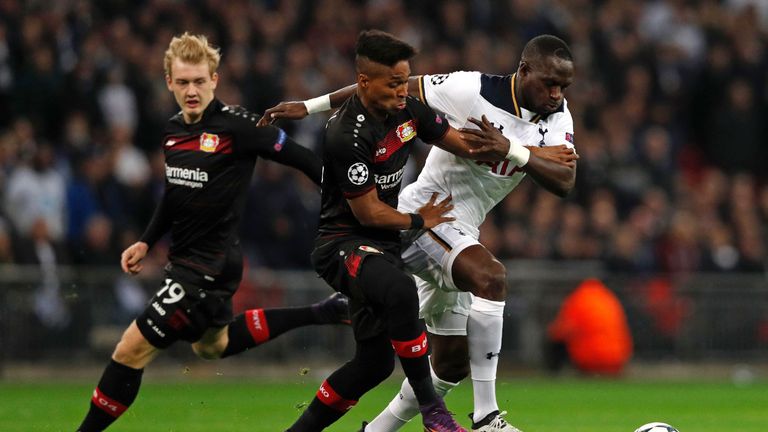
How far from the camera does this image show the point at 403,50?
828 centimetres

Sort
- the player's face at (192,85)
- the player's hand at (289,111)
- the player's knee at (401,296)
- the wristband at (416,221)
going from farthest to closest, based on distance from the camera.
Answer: the player's face at (192,85), the player's hand at (289,111), the wristband at (416,221), the player's knee at (401,296)

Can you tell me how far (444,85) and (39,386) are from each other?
841 cm

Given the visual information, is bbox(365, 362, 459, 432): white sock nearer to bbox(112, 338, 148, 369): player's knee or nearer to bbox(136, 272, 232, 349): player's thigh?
bbox(136, 272, 232, 349): player's thigh

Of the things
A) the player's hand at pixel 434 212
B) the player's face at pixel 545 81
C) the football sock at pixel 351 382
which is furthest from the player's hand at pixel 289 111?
the football sock at pixel 351 382

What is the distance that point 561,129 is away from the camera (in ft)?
30.5

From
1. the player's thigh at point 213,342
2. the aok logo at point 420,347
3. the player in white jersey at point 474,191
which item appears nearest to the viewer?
the aok logo at point 420,347

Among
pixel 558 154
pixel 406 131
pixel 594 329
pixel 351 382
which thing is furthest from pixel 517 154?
pixel 594 329

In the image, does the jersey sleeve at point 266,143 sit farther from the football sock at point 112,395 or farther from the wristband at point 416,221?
the football sock at point 112,395

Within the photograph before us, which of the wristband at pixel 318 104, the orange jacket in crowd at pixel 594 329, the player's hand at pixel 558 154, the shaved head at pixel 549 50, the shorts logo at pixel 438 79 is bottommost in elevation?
the orange jacket in crowd at pixel 594 329

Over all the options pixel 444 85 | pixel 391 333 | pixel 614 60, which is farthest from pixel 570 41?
pixel 391 333

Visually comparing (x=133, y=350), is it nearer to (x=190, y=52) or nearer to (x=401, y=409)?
(x=401, y=409)

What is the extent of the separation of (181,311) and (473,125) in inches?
91.4

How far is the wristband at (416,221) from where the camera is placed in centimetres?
856

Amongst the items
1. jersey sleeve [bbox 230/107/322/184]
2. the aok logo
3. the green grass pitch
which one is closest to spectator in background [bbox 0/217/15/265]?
the green grass pitch
